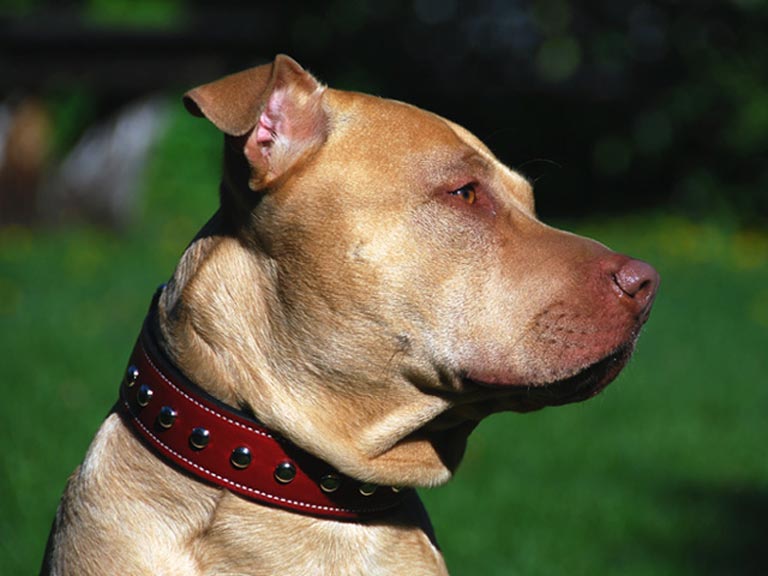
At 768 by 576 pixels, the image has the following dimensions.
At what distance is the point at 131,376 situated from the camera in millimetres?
2920

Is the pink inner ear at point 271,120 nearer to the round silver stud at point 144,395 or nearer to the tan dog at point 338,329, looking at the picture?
the tan dog at point 338,329

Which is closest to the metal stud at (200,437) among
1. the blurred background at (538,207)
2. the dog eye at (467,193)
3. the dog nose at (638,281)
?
the dog eye at (467,193)

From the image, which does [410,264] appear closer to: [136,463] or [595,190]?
[136,463]

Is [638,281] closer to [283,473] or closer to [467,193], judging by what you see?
[467,193]

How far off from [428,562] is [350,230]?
2.86ft

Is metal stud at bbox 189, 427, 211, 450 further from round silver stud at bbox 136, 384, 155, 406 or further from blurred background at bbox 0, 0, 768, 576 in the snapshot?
blurred background at bbox 0, 0, 768, 576

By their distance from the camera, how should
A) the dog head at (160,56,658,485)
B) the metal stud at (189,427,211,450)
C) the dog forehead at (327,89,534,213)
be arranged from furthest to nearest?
the dog forehead at (327,89,534,213)
the dog head at (160,56,658,485)
the metal stud at (189,427,211,450)

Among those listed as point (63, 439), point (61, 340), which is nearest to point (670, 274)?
point (61, 340)

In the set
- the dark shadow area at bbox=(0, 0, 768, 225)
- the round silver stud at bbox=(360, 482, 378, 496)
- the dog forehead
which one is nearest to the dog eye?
the dog forehead

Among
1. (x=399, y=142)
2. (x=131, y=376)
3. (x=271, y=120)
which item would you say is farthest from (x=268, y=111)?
(x=131, y=376)

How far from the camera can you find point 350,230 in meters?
2.88

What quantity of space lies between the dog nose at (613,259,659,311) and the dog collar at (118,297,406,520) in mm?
813

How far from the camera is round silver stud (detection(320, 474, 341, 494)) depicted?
111 inches

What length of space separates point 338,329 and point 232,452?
0.40 metres
